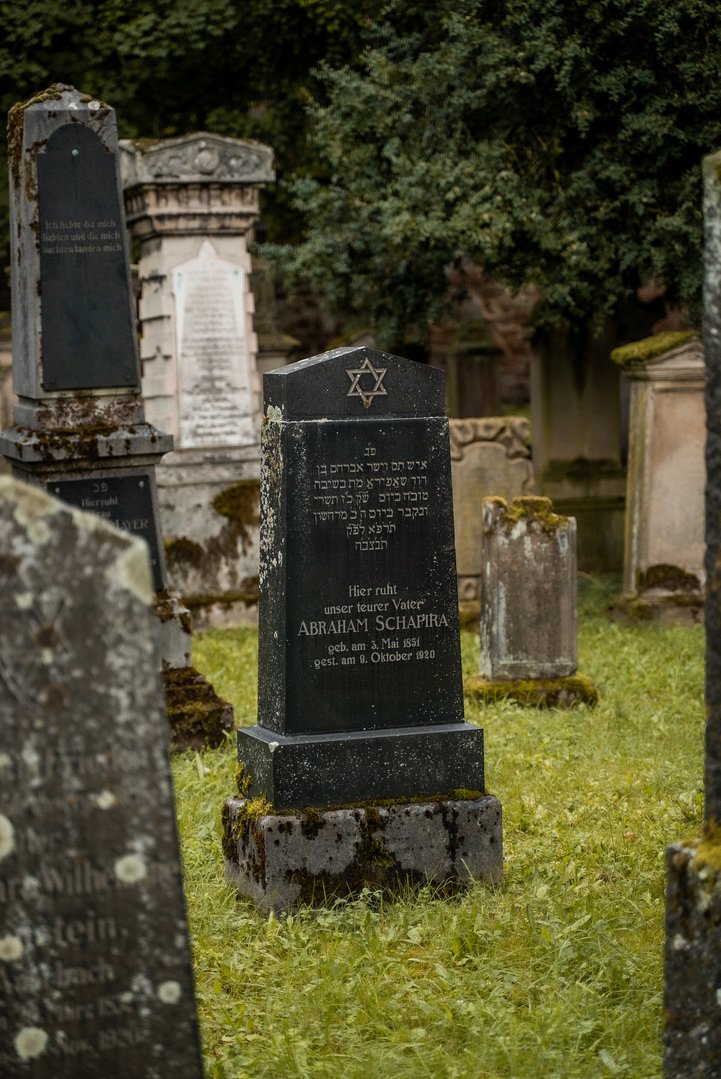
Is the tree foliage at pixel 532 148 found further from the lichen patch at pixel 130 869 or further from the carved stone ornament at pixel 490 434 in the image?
the lichen patch at pixel 130 869

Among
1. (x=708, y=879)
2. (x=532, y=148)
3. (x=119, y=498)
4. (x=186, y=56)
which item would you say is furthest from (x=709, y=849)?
(x=186, y=56)

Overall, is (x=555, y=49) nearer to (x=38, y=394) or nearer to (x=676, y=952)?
(x=38, y=394)

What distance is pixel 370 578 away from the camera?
600 cm

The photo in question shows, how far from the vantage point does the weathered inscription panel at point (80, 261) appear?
8.39 meters

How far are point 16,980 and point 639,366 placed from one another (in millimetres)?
9633

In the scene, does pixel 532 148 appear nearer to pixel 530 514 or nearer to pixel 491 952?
pixel 530 514

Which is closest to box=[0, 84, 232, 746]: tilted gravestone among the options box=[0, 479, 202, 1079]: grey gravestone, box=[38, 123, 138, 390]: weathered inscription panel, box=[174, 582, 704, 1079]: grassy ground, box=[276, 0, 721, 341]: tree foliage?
box=[38, 123, 138, 390]: weathered inscription panel

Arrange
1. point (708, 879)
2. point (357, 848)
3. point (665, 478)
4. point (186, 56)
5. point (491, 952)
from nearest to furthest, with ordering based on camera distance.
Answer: point (708, 879), point (491, 952), point (357, 848), point (665, 478), point (186, 56)

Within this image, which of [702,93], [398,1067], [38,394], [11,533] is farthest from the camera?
[702,93]

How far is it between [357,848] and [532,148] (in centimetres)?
849

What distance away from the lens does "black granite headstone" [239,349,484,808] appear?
19.3 feet

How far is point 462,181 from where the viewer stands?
41.4 ft

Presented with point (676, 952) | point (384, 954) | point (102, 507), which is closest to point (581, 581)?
point (102, 507)

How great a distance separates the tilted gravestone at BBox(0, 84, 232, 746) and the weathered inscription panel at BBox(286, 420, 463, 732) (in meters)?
2.69
